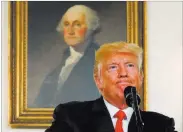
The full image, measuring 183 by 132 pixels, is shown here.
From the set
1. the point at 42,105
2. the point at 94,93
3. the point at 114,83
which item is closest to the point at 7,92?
the point at 42,105

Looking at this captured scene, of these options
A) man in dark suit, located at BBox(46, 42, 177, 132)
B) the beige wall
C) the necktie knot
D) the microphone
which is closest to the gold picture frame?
the beige wall

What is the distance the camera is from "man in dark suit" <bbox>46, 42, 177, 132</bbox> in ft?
4.81

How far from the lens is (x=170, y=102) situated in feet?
5.74

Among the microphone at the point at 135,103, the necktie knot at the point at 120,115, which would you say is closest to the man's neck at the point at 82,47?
the necktie knot at the point at 120,115

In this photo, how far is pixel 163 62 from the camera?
1.76 metres

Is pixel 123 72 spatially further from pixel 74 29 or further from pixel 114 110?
pixel 74 29

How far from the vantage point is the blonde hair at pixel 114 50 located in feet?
5.28

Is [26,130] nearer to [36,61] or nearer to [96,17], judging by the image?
[36,61]

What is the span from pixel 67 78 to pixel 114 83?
317 mm

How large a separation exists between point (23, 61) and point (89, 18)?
388 millimetres

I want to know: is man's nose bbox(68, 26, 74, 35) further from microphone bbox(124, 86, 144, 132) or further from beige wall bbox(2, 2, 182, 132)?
microphone bbox(124, 86, 144, 132)

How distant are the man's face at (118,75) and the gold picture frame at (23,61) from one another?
0.67 feet

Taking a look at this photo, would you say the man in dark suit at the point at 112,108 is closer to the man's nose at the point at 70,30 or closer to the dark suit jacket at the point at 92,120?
the dark suit jacket at the point at 92,120

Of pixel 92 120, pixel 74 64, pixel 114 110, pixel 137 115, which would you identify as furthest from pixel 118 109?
pixel 137 115
